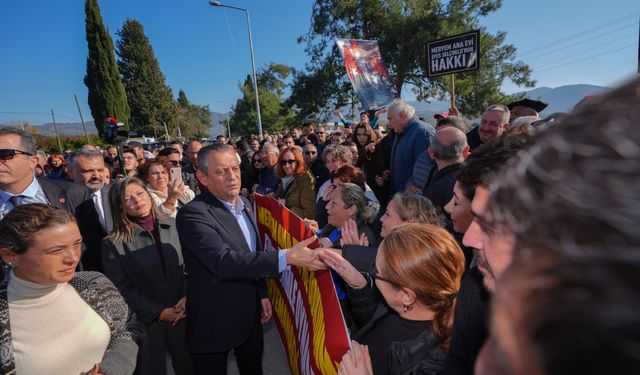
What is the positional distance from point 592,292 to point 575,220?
0.07m

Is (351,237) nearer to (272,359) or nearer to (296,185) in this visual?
(272,359)

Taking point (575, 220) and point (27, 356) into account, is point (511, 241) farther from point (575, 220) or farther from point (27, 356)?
point (27, 356)

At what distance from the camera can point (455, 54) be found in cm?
664

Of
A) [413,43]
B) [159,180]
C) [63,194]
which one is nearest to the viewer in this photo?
[63,194]

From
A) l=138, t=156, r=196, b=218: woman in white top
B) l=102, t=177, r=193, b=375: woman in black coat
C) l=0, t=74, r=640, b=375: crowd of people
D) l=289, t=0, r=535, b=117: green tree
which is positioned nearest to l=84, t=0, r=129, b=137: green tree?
l=289, t=0, r=535, b=117: green tree

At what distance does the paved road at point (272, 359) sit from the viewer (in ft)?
11.4

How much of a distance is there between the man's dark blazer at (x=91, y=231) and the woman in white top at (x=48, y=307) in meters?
1.63

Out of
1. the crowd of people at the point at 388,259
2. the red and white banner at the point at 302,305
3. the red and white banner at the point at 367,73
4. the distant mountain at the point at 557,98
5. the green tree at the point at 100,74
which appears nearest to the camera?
the crowd of people at the point at 388,259

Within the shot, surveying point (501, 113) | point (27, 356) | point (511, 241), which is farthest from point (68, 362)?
point (501, 113)

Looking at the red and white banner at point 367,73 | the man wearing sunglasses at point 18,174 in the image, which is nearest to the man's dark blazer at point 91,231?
the man wearing sunglasses at point 18,174

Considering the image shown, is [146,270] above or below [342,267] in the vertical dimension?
below

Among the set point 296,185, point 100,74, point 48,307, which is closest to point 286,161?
point 296,185

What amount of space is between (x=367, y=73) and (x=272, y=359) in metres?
11.0

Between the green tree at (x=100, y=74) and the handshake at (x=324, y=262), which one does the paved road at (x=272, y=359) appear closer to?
the handshake at (x=324, y=262)
